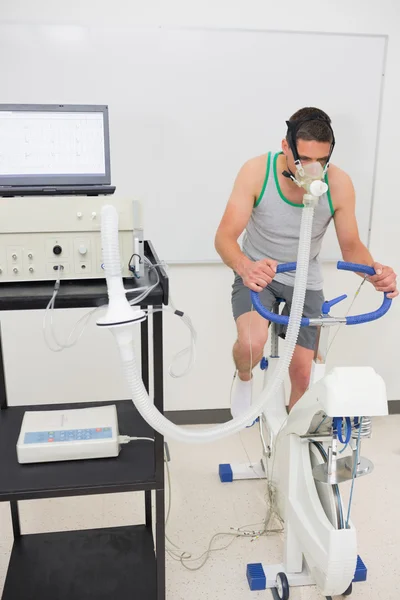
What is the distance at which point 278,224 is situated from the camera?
2018 mm

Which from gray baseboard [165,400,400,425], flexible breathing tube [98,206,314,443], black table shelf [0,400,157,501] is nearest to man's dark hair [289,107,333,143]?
flexible breathing tube [98,206,314,443]

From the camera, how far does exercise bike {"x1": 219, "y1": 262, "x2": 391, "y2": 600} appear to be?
1273 mm

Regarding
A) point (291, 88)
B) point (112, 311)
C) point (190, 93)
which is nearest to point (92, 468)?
point (112, 311)

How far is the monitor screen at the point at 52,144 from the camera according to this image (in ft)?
4.77

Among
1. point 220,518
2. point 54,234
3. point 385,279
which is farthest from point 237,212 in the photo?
point 220,518

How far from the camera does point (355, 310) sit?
2768mm

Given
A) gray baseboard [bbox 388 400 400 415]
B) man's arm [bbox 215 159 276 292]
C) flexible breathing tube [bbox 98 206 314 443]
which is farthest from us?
gray baseboard [bbox 388 400 400 415]

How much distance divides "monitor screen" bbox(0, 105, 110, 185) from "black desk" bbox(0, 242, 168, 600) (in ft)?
0.96

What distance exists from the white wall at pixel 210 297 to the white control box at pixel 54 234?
1.42 m

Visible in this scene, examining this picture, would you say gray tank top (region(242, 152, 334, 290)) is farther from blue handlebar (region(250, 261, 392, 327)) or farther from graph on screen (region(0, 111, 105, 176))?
graph on screen (region(0, 111, 105, 176))

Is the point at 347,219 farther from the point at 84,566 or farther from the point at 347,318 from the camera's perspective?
the point at 84,566

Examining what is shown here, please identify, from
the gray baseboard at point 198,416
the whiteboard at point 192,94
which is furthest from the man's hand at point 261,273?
the gray baseboard at point 198,416

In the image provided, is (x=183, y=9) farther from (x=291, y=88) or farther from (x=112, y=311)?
(x=112, y=311)

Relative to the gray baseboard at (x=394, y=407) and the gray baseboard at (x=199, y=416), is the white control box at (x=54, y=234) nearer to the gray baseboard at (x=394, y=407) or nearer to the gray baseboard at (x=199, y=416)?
the gray baseboard at (x=199, y=416)
